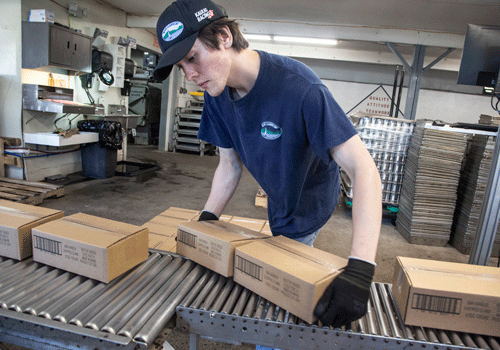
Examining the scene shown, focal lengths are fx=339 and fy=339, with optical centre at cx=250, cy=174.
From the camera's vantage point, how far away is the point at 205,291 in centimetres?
123

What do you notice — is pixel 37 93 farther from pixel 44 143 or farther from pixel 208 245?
pixel 208 245

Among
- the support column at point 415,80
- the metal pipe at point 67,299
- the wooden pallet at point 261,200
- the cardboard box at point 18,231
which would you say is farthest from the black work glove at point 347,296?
the support column at point 415,80

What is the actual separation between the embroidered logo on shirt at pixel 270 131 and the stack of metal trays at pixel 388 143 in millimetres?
3810

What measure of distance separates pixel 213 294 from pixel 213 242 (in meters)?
0.20

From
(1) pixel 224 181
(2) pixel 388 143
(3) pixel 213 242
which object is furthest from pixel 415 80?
(3) pixel 213 242

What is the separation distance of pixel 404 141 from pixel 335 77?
7.38 meters

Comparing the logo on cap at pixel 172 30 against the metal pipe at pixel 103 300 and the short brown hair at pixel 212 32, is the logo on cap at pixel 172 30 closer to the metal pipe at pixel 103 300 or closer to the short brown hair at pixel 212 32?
the short brown hair at pixel 212 32

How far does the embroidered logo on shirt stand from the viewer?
1.28 m

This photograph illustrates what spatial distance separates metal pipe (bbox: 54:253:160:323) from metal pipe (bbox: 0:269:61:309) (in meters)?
0.19

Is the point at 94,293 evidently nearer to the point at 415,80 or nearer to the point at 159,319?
the point at 159,319

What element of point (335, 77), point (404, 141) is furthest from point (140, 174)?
point (335, 77)

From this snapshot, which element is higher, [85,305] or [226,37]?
[226,37]

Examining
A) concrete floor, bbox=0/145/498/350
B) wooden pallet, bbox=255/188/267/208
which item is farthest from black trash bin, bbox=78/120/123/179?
wooden pallet, bbox=255/188/267/208

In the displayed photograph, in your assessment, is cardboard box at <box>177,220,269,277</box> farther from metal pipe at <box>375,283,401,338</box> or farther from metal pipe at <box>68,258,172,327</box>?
metal pipe at <box>375,283,401,338</box>
